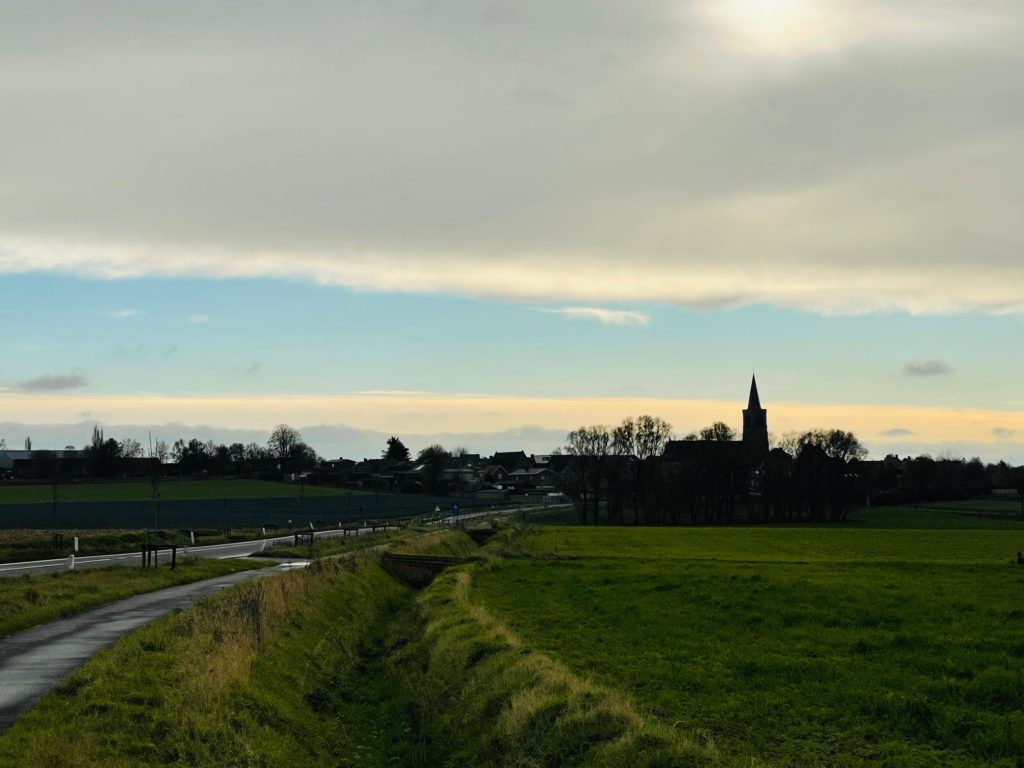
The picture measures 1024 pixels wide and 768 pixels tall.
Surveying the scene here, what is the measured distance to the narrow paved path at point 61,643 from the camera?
60.6 feet

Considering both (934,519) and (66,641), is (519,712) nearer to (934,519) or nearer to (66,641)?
(66,641)

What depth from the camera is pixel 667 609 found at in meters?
33.9

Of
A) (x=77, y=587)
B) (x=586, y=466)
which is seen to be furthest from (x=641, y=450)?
(x=77, y=587)

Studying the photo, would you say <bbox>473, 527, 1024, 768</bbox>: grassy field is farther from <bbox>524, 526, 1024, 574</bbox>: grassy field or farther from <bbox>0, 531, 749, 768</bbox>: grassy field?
<bbox>524, 526, 1024, 574</bbox>: grassy field

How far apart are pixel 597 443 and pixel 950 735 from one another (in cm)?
12914

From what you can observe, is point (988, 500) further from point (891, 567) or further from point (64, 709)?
point (64, 709)

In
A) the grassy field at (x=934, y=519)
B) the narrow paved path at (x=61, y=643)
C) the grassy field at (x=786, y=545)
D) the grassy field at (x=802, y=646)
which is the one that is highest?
the narrow paved path at (x=61, y=643)

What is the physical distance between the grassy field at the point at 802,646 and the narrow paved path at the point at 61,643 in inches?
425

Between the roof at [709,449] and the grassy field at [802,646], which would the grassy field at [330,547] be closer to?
the grassy field at [802,646]

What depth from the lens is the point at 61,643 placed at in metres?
24.9

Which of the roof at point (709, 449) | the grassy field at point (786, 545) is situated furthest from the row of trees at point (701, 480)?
the grassy field at point (786, 545)

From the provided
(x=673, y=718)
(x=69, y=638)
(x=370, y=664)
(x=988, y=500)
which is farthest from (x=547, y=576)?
(x=988, y=500)

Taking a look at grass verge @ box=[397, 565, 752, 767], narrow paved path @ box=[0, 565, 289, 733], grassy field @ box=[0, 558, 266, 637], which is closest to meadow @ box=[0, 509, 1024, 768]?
grass verge @ box=[397, 565, 752, 767]

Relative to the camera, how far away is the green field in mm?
151000
